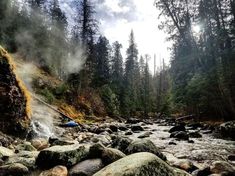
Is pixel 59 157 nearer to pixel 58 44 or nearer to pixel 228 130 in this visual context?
pixel 228 130

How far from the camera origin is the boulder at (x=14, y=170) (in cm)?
544

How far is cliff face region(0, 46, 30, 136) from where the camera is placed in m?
9.70

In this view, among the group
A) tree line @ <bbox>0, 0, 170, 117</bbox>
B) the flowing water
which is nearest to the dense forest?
tree line @ <bbox>0, 0, 170, 117</bbox>

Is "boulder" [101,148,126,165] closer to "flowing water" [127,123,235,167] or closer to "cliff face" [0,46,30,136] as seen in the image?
"flowing water" [127,123,235,167]

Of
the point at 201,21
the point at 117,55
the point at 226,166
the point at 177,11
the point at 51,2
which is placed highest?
the point at 51,2

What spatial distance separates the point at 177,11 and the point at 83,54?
15.6 meters

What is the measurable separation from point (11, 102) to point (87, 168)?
5414mm

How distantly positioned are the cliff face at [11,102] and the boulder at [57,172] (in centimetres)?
455

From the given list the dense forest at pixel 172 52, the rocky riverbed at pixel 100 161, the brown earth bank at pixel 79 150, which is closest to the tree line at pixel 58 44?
the dense forest at pixel 172 52

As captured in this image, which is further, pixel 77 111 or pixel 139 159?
pixel 77 111

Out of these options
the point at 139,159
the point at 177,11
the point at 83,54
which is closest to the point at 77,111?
the point at 83,54

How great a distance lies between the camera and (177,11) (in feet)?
71.0

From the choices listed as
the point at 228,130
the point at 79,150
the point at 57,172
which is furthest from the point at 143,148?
the point at 228,130

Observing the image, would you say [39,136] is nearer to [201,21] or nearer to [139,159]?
[139,159]
